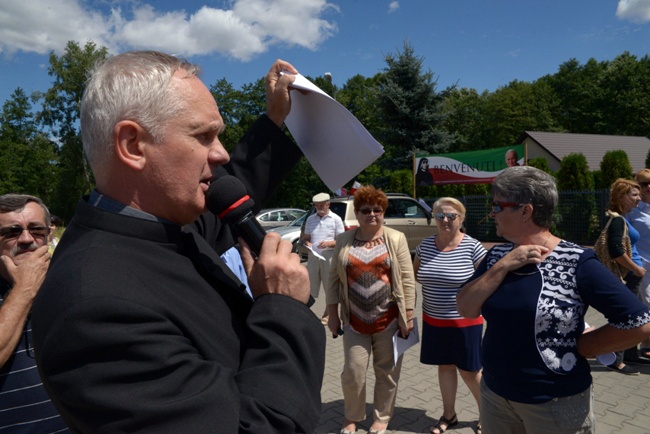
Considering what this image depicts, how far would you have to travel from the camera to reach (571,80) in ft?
181

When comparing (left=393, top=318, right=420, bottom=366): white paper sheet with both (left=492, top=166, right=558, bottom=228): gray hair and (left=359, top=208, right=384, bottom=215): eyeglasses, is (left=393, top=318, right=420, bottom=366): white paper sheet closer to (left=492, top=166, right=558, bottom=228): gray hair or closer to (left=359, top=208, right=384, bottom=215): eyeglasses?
(left=359, top=208, right=384, bottom=215): eyeglasses

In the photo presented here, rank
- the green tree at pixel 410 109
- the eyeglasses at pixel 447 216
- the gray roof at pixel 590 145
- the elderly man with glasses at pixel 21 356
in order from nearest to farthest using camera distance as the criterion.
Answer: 1. the elderly man with glasses at pixel 21 356
2. the eyeglasses at pixel 447 216
3. the green tree at pixel 410 109
4. the gray roof at pixel 590 145

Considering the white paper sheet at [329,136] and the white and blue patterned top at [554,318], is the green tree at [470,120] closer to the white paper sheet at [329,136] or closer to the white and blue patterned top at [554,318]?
the white and blue patterned top at [554,318]

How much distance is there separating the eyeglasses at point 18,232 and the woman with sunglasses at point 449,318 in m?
3.15

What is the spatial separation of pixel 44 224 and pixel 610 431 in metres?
4.68

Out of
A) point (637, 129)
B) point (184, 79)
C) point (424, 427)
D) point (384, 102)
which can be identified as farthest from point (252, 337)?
point (637, 129)

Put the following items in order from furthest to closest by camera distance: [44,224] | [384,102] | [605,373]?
1. [384,102]
2. [605,373]
3. [44,224]

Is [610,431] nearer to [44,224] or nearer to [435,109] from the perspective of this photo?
[44,224]

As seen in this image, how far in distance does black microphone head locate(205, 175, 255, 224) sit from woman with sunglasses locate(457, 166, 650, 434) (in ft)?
5.89

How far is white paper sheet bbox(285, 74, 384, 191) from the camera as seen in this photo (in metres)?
1.70

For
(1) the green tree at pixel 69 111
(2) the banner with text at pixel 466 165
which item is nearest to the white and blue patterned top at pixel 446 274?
(2) the banner with text at pixel 466 165

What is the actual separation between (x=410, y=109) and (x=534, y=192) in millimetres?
24991

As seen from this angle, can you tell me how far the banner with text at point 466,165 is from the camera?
16.5m

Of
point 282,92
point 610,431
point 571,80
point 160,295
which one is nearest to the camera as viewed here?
point 160,295
